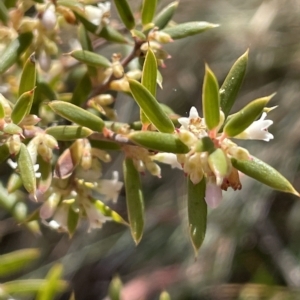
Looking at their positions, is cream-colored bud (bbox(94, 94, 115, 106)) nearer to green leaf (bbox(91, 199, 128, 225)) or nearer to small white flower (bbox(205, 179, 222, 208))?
green leaf (bbox(91, 199, 128, 225))

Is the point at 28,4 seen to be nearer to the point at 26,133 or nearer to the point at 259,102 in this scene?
the point at 26,133

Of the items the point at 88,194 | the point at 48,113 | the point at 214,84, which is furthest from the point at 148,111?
the point at 48,113

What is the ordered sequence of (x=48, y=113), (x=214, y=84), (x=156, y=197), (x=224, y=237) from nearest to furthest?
(x=214, y=84)
(x=48, y=113)
(x=224, y=237)
(x=156, y=197)

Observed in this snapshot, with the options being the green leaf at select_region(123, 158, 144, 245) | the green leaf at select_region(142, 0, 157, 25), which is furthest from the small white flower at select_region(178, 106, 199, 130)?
the green leaf at select_region(142, 0, 157, 25)

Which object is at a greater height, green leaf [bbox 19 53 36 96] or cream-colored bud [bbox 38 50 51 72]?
green leaf [bbox 19 53 36 96]

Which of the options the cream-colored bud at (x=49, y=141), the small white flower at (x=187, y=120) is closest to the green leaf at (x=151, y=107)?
the small white flower at (x=187, y=120)

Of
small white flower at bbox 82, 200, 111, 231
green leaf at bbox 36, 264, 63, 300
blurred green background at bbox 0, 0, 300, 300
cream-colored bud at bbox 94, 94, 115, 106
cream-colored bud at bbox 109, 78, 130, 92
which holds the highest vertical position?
cream-colored bud at bbox 109, 78, 130, 92
